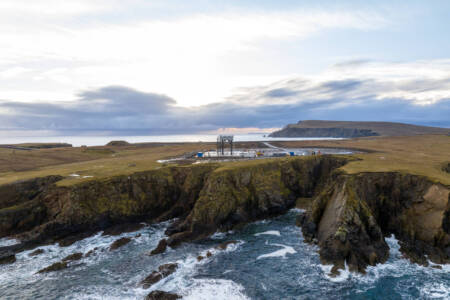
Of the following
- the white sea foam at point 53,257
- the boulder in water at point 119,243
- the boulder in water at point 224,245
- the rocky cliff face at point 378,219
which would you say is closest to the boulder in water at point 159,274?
the boulder in water at point 224,245

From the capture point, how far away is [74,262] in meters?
33.6

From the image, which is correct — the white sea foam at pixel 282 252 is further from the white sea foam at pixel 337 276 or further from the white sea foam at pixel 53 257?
the white sea foam at pixel 53 257

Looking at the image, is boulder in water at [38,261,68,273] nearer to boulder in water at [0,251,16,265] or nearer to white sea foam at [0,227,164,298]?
white sea foam at [0,227,164,298]

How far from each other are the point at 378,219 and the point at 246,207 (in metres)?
24.0

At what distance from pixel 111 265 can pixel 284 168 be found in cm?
4174

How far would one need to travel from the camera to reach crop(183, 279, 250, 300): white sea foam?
2616cm

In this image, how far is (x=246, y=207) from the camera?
48.2 m

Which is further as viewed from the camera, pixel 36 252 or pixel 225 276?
pixel 36 252

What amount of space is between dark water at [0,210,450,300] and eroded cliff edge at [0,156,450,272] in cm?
264

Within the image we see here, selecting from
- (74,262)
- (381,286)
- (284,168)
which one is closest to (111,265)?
(74,262)

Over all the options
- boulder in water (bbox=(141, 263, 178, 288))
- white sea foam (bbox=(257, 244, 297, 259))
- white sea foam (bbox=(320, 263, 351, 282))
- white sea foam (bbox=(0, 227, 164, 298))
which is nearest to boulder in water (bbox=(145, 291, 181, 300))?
boulder in water (bbox=(141, 263, 178, 288))

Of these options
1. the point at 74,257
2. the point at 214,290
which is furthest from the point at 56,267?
the point at 214,290

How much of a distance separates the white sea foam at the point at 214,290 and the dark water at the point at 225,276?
0.11 meters

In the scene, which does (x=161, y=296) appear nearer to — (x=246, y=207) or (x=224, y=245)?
(x=224, y=245)
